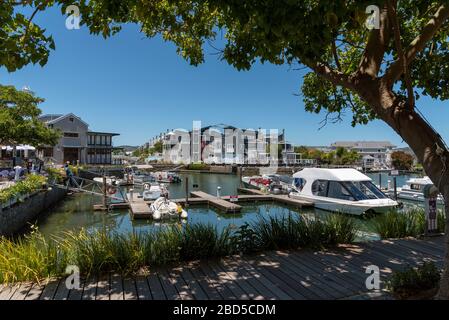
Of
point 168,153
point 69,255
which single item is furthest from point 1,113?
point 168,153

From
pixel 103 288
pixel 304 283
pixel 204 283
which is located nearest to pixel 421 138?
pixel 304 283

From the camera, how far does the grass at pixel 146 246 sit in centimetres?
478

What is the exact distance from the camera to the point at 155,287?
4.30m

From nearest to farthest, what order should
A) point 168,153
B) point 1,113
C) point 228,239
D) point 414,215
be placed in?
1. point 228,239
2. point 414,215
3. point 1,113
4. point 168,153

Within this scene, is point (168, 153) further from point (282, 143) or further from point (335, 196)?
point (335, 196)

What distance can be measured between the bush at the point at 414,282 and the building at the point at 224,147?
76106 millimetres

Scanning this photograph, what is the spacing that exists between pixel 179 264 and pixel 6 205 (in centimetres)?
1166

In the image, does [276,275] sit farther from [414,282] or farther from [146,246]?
[146,246]

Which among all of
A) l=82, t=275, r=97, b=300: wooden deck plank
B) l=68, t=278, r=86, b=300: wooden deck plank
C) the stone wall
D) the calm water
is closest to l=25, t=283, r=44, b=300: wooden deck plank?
l=68, t=278, r=86, b=300: wooden deck plank

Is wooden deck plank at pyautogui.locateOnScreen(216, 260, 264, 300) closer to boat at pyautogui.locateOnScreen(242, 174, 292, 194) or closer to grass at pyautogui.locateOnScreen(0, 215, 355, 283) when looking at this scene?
grass at pyautogui.locateOnScreen(0, 215, 355, 283)

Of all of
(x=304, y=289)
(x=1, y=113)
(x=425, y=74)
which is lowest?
(x=304, y=289)

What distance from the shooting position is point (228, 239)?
6133 mm

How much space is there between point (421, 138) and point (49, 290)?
16.8 ft
